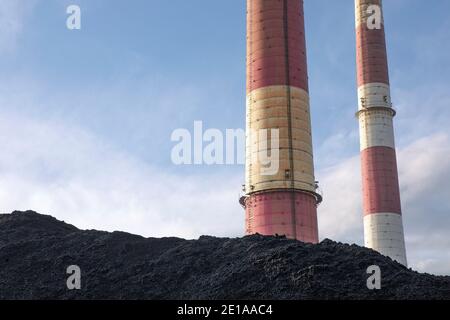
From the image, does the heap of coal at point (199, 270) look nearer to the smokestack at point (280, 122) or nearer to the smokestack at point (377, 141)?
the smokestack at point (280, 122)

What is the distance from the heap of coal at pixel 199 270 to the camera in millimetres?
17672

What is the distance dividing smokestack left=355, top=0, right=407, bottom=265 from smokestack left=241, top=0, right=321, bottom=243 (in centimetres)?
1546

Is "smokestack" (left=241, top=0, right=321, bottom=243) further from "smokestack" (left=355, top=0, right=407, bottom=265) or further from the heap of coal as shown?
"smokestack" (left=355, top=0, right=407, bottom=265)

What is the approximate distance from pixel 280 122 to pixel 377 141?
19.3 m

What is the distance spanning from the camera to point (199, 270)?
19.6 m

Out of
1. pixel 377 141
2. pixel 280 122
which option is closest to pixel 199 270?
pixel 280 122

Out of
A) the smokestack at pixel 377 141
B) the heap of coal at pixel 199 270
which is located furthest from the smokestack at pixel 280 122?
the smokestack at pixel 377 141

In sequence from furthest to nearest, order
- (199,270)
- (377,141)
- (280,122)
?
(377,141) < (280,122) < (199,270)

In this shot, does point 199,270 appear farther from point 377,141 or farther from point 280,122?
point 377,141

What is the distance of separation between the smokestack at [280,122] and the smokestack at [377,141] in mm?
15463
